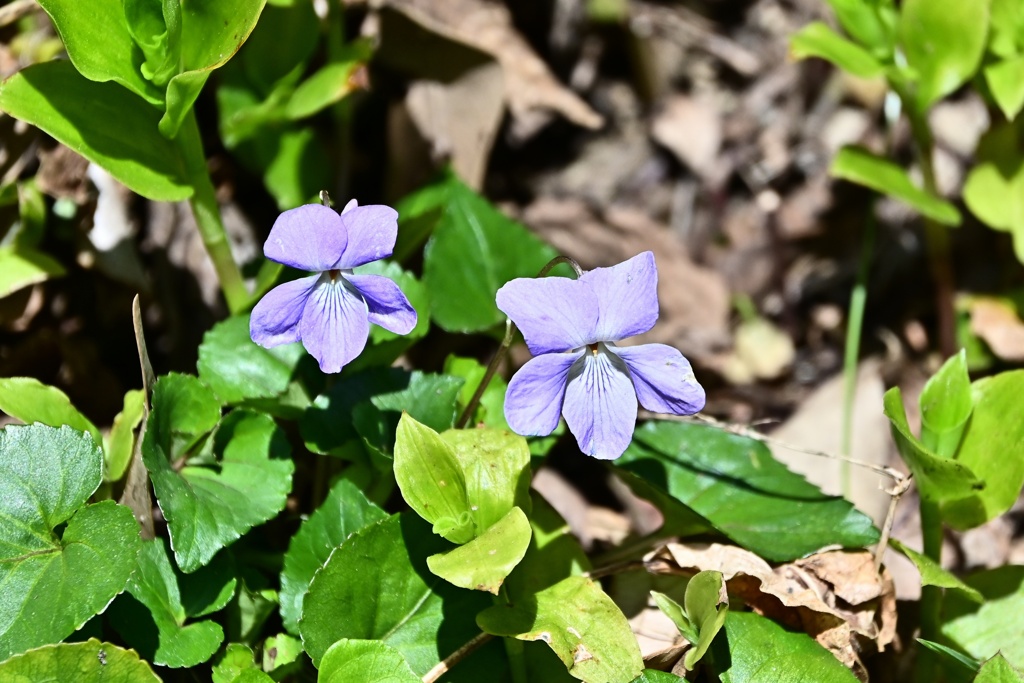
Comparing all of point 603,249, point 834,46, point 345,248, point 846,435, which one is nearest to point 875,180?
point 834,46

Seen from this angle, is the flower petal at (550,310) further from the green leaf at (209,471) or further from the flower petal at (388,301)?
the green leaf at (209,471)

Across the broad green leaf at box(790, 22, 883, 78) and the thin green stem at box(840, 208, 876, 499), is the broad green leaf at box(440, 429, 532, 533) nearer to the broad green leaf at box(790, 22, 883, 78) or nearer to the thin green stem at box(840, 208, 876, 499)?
the thin green stem at box(840, 208, 876, 499)

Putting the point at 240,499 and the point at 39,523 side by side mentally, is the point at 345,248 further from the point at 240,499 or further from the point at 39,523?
the point at 39,523

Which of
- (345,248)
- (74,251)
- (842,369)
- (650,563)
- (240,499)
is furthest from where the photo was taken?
(842,369)

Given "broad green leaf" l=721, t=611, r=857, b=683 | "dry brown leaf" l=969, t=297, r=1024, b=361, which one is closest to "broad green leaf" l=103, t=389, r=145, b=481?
"broad green leaf" l=721, t=611, r=857, b=683

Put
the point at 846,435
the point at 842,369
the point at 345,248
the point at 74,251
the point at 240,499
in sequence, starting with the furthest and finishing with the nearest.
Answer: the point at 842,369, the point at 846,435, the point at 74,251, the point at 240,499, the point at 345,248

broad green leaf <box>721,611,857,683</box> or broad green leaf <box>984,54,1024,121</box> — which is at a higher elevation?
broad green leaf <box>984,54,1024,121</box>
